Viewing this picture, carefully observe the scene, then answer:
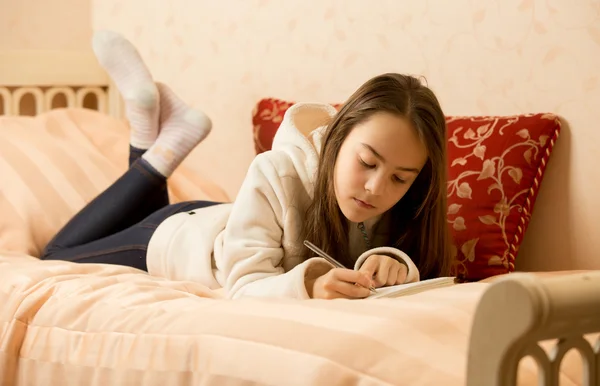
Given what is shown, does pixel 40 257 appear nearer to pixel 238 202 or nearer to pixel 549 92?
pixel 238 202

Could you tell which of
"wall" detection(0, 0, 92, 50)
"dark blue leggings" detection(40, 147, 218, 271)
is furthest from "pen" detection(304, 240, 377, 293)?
"wall" detection(0, 0, 92, 50)

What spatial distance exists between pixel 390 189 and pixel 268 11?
104 centimetres

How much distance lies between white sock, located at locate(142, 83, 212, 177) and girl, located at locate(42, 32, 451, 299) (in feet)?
0.53

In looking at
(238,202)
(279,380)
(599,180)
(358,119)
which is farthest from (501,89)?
(279,380)

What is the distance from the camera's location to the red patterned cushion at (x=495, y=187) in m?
1.53

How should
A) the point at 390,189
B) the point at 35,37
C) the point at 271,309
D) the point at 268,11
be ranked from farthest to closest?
the point at 35,37 < the point at 268,11 < the point at 390,189 < the point at 271,309

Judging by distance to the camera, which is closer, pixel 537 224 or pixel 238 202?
pixel 238 202

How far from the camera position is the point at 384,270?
1.25 m

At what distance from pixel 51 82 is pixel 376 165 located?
4.54 ft

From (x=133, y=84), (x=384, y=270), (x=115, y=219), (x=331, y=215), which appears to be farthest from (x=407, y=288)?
(x=133, y=84)

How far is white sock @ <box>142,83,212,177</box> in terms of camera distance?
1.74 meters

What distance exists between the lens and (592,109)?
1.59 m

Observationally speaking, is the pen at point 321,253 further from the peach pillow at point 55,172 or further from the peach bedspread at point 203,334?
the peach pillow at point 55,172

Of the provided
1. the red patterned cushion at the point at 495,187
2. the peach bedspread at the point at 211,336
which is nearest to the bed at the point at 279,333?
the peach bedspread at the point at 211,336
